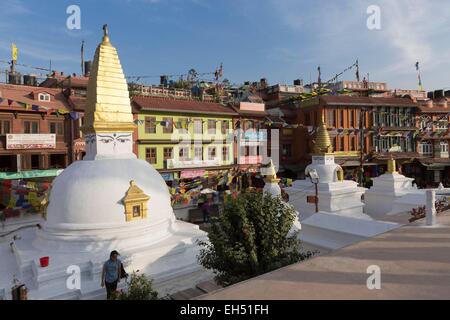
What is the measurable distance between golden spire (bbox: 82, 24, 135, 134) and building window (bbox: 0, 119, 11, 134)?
44.0ft

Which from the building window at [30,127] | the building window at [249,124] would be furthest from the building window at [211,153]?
the building window at [30,127]

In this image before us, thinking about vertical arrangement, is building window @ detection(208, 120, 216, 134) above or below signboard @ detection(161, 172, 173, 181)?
above

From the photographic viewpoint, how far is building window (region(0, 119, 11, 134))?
2164 centimetres

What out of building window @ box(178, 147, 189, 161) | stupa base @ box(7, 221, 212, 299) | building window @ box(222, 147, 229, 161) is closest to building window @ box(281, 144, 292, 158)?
building window @ box(222, 147, 229, 161)

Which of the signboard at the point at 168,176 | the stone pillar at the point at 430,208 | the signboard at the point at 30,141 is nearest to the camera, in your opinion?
the stone pillar at the point at 430,208

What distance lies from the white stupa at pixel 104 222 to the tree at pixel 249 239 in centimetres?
314

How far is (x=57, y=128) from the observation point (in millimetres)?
24016

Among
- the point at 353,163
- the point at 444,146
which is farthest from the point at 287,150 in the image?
the point at 444,146

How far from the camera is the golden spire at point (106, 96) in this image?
12.2 meters

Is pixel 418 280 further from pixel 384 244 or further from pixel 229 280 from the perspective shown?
pixel 229 280

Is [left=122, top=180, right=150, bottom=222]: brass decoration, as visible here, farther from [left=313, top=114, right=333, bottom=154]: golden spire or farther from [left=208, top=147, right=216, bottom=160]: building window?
[left=208, top=147, right=216, bottom=160]: building window

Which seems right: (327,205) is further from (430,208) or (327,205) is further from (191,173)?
(191,173)

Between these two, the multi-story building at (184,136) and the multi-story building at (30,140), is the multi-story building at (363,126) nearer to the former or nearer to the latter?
the multi-story building at (184,136)

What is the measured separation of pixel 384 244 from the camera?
713cm
